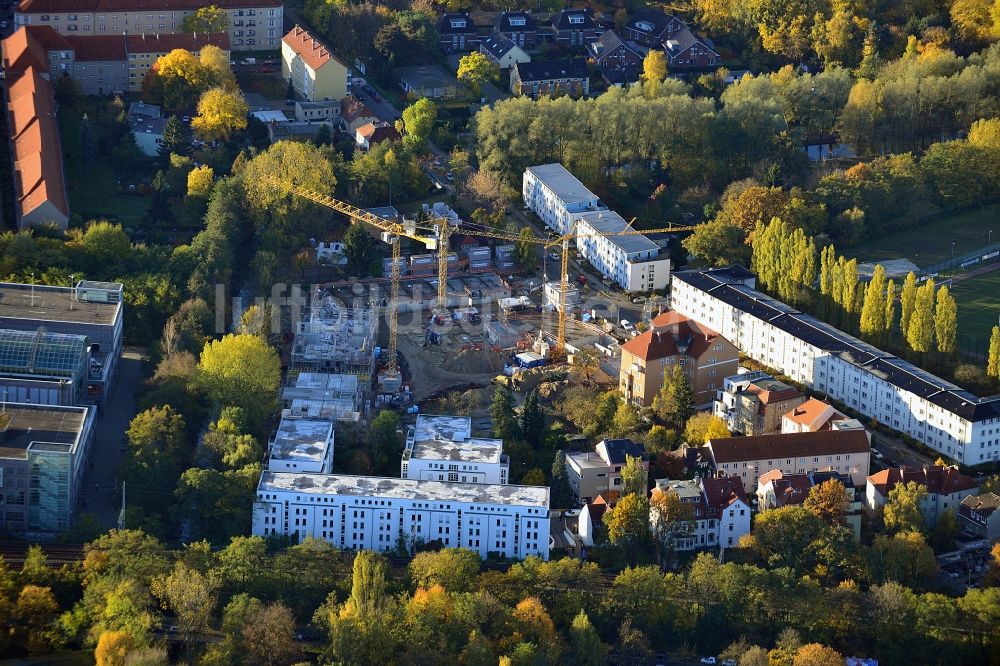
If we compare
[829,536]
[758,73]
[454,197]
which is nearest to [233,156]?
[454,197]

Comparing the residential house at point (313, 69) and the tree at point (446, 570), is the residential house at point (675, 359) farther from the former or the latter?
the residential house at point (313, 69)

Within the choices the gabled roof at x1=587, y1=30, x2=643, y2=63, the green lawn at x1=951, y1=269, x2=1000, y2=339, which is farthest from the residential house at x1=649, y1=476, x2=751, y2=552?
the gabled roof at x1=587, y1=30, x2=643, y2=63

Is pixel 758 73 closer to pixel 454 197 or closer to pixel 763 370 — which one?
pixel 454 197

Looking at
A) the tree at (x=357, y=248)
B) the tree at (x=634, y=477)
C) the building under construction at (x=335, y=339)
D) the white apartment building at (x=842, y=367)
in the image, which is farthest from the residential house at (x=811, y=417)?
the tree at (x=357, y=248)

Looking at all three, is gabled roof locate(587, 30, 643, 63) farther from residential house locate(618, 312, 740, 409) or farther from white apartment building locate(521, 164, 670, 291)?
residential house locate(618, 312, 740, 409)

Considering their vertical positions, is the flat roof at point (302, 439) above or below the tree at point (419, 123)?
below

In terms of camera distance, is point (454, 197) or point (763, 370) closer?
point (763, 370)

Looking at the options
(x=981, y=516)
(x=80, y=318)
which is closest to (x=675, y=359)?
(x=981, y=516)

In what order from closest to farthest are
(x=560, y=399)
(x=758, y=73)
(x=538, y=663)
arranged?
(x=538, y=663) < (x=560, y=399) < (x=758, y=73)
